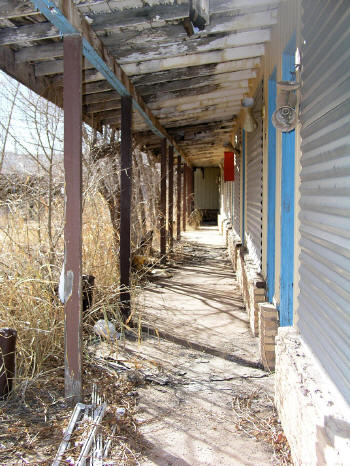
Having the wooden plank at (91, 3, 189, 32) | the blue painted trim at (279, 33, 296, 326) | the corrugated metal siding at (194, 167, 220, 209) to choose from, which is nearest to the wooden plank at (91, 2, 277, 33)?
the wooden plank at (91, 3, 189, 32)

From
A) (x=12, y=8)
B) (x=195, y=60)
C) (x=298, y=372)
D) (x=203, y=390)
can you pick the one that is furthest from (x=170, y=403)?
(x=195, y=60)

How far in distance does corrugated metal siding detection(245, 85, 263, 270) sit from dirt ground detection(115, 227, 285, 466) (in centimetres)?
92

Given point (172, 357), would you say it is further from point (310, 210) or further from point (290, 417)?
point (310, 210)

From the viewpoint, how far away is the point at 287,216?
130 inches

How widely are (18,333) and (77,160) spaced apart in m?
1.52

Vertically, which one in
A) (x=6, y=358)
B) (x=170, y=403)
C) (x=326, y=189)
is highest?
(x=326, y=189)

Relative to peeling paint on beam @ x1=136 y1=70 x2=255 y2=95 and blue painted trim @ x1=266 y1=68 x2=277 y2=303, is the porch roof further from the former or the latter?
blue painted trim @ x1=266 y1=68 x2=277 y2=303

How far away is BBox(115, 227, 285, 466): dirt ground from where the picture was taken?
2.34 meters

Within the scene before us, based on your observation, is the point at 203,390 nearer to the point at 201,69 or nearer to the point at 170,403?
the point at 170,403

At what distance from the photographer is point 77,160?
8.98 ft

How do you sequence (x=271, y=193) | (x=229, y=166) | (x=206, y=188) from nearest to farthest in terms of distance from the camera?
(x=271, y=193)
(x=229, y=166)
(x=206, y=188)

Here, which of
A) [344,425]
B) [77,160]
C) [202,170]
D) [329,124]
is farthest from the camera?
[202,170]

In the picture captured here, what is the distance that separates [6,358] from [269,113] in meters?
3.26

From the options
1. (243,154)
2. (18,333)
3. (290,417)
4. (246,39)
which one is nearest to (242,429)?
(290,417)
